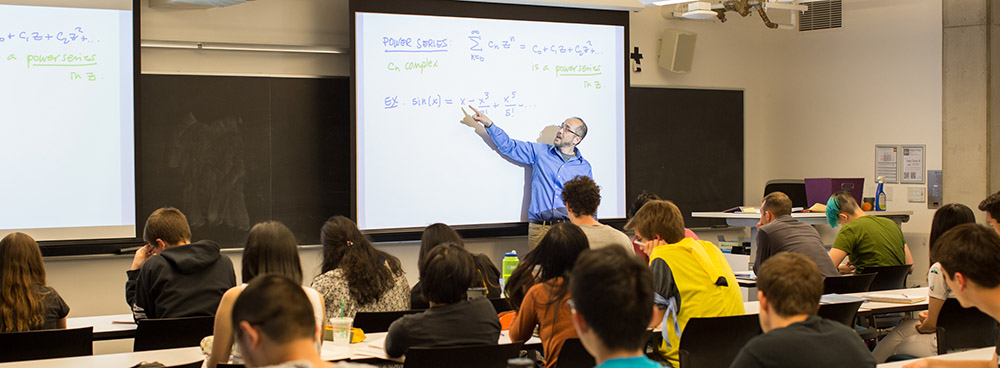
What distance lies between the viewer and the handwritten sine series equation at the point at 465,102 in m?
6.99

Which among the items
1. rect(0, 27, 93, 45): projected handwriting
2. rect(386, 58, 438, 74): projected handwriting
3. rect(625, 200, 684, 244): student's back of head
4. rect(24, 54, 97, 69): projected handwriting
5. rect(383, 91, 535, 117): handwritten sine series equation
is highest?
rect(0, 27, 93, 45): projected handwriting

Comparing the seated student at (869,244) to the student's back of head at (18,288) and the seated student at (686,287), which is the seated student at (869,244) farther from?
the student's back of head at (18,288)

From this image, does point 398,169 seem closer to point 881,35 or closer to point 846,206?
point 846,206

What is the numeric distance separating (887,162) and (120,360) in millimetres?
7292

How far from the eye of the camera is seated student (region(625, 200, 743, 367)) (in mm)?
3746

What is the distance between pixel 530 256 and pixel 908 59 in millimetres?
6235

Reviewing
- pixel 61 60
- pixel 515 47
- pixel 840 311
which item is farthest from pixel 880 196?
pixel 61 60

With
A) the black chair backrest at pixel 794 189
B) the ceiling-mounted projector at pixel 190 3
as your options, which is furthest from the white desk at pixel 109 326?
the black chair backrest at pixel 794 189

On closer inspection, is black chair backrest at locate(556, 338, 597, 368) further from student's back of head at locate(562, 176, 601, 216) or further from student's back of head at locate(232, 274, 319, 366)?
student's back of head at locate(562, 176, 601, 216)

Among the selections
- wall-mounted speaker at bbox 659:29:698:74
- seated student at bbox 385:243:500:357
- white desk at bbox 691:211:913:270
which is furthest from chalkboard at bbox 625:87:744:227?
seated student at bbox 385:243:500:357

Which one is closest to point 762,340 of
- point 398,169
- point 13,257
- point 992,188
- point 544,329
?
point 544,329

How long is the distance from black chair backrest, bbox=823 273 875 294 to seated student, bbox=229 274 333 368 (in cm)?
381

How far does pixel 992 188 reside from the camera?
7930mm

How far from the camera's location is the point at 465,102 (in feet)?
23.8
